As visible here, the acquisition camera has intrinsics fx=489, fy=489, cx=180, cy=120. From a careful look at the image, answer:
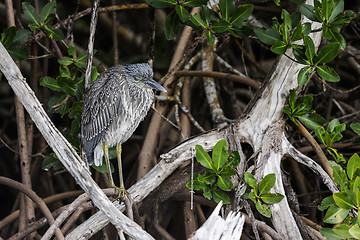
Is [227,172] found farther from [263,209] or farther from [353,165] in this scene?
[353,165]

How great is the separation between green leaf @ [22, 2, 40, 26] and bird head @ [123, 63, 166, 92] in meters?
0.47

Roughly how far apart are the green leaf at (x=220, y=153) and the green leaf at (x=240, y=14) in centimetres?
52

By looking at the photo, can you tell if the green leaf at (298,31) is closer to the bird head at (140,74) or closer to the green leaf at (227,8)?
the green leaf at (227,8)

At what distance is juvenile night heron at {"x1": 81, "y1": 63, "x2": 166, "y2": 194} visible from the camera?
217 cm

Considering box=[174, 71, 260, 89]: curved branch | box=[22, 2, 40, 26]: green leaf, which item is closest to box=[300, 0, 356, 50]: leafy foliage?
box=[174, 71, 260, 89]: curved branch

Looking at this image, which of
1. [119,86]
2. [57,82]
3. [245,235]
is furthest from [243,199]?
[57,82]

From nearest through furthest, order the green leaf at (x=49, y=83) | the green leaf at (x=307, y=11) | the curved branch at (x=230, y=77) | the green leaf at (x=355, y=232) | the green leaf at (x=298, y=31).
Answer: the green leaf at (x=355, y=232), the green leaf at (x=298, y=31), the green leaf at (x=307, y=11), the green leaf at (x=49, y=83), the curved branch at (x=230, y=77)

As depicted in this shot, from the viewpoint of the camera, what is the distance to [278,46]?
1854 millimetres

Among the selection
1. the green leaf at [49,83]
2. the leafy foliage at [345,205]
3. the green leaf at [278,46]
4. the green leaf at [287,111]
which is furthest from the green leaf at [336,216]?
the green leaf at [49,83]

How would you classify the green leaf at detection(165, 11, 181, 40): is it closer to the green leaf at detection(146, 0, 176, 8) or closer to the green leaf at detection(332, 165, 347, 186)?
the green leaf at detection(146, 0, 176, 8)

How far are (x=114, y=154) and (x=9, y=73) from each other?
888 millimetres

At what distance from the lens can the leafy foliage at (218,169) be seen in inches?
71.2

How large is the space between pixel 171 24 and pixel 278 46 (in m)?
0.50

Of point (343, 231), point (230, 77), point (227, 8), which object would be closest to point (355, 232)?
point (343, 231)
